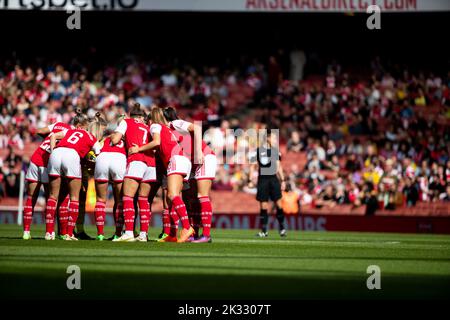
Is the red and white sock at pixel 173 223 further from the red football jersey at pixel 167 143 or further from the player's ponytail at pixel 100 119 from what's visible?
the player's ponytail at pixel 100 119

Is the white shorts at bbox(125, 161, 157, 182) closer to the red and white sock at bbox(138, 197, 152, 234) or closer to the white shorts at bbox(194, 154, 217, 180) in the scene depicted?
the red and white sock at bbox(138, 197, 152, 234)

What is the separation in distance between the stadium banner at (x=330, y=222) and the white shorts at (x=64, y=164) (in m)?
14.0

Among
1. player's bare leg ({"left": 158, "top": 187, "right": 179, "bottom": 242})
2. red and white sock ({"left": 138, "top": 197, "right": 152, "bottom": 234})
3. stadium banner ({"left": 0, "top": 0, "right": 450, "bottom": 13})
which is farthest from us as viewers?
stadium banner ({"left": 0, "top": 0, "right": 450, "bottom": 13})

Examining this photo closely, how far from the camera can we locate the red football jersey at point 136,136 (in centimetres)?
1681

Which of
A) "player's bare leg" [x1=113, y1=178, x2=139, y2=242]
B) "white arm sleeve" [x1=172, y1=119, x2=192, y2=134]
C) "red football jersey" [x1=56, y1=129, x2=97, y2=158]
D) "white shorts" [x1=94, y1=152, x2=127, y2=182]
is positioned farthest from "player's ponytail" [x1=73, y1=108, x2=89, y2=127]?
"white arm sleeve" [x1=172, y1=119, x2=192, y2=134]

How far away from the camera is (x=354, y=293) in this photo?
959 centimetres

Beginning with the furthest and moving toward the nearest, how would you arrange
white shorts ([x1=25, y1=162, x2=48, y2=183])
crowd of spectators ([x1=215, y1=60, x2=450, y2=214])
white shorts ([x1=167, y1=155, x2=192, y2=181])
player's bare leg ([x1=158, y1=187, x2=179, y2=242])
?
1. crowd of spectators ([x1=215, y1=60, x2=450, y2=214])
2. white shorts ([x1=25, y1=162, x2=48, y2=183])
3. player's bare leg ([x1=158, y1=187, x2=179, y2=242])
4. white shorts ([x1=167, y1=155, x2=192, y2=181])

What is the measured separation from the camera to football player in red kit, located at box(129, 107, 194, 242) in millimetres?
16203

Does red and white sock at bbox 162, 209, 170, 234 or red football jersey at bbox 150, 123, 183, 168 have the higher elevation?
red football jersey at bbox 150, 123, 183, 168

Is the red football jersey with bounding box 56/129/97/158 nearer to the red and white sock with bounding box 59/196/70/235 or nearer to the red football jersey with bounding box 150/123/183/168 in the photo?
the red and white sock with bounding box 59/196/70/235

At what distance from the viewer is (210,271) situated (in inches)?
451

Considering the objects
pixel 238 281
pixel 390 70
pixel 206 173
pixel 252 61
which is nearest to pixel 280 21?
pixel 252 61

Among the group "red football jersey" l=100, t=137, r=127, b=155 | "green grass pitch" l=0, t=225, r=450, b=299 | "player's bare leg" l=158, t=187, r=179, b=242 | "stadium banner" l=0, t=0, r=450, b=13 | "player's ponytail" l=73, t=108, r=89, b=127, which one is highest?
"stadium banner" l=0, t=0, r=450, b=13

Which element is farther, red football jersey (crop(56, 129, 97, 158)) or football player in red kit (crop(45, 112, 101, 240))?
red football jersey (crop(56, 129, 97, 158))
